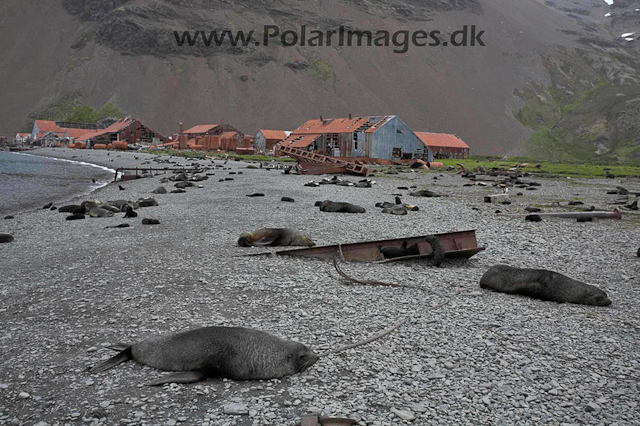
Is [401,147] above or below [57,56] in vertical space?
below

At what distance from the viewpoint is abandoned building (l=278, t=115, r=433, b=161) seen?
6141 cm

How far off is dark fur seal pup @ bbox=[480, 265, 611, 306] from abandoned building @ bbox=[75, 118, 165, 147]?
107 metres

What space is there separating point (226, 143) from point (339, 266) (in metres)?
82.4

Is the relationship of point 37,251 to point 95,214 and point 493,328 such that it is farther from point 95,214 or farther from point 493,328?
point 493,328

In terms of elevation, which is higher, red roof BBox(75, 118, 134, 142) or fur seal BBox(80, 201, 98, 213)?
red roof BBox(75, 118, 134, 142)

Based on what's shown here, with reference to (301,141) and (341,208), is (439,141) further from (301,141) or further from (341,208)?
(341,208)

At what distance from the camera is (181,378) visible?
491cm

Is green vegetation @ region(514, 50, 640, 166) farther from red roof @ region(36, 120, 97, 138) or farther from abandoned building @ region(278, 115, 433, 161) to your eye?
red roof @ region(36, 120, 97, 138)

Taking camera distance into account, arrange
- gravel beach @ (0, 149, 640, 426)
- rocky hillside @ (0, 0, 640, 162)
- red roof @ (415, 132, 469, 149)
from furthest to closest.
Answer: rocky hillside @ (0, 0, 640, 162) < red roof @ (415, 132, 469, 149) < gravel beach @ (0, 149, 640, 426)

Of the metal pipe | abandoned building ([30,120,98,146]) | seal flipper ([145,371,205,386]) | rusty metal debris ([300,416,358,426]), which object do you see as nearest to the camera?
rusty metal debris ([300,416,358,426])

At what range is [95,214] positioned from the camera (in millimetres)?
17219

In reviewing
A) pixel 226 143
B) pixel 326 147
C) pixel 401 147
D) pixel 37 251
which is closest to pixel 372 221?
pixel 37 251

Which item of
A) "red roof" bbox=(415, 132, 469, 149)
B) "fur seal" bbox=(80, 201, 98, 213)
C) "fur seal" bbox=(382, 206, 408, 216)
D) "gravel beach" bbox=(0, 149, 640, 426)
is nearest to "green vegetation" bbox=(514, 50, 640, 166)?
"red roof" bbox=(415, 132, 469, 149)

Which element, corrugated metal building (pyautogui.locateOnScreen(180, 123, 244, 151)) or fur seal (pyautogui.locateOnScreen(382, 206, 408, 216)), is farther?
corrugated metal building (pyautogui.locateOnScreen(180, 123, 244, 151))
